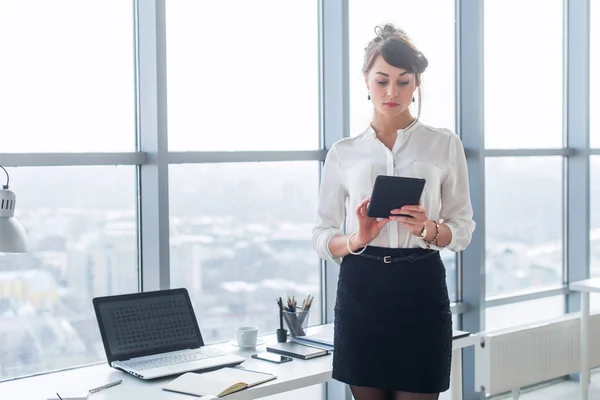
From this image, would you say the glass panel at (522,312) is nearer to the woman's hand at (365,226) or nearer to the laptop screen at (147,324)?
the laptop screen at (147,324)

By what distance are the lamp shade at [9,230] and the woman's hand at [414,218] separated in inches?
39.8

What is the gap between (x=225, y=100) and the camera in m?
3.46

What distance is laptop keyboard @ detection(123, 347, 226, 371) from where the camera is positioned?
99.8 inches

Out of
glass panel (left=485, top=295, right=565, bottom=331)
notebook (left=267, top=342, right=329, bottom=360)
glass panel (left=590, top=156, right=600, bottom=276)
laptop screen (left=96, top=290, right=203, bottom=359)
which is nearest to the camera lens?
laptop screen (left=96, top=290, right=203, bottom=359)

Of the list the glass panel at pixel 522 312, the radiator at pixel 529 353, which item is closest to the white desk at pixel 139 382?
the radiator at pixel 529 353

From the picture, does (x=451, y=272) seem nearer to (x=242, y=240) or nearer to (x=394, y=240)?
(x=242, y=240)

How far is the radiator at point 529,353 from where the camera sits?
385cm

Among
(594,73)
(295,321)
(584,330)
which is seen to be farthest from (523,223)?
(295,321)

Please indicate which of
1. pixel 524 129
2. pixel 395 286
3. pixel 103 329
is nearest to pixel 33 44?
pixel 103 329

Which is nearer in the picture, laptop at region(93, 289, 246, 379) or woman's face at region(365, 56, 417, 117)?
woman's face at region(365, 56, 417, 117)

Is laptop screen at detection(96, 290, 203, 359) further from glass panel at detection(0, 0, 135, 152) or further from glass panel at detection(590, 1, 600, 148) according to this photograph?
glass panel at detection(590, 1, 600, 148)

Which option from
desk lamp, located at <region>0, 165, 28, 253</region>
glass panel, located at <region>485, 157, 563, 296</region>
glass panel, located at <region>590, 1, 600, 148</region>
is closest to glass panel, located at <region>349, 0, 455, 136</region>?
glass panel, located at <region>485, 157, 563, 296</region>

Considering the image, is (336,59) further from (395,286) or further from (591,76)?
(591,76)

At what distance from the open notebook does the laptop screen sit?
0.89 ft
